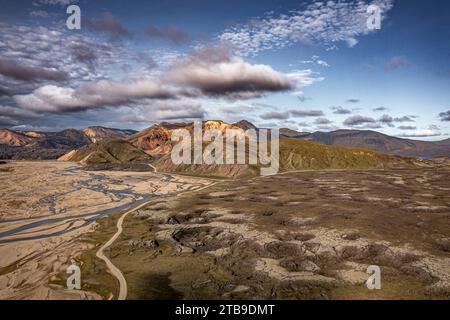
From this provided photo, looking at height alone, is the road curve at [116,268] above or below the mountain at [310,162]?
below

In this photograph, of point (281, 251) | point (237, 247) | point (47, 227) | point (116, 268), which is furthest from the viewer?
point (47, 227)

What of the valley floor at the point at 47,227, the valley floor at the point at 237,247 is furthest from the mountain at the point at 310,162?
the valley floor at the point at 237,247

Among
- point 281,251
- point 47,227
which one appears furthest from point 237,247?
point 47,227

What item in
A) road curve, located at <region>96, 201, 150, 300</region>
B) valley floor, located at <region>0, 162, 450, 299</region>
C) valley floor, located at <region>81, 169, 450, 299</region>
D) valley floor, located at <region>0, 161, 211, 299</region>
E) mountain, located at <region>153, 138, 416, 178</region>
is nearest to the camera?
road curve, located at <region>96, 201, 150, 300</region>

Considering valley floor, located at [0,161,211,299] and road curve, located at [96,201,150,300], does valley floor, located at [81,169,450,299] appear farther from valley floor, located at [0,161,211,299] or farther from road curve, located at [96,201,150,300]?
valley floor, located at [0,161,211,299]

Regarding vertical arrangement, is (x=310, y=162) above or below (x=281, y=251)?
above

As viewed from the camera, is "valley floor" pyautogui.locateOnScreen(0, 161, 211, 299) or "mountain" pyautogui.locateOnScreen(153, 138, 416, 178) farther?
"mountain" pyautogui.locateOnScreen(153, 138, 416, 178)

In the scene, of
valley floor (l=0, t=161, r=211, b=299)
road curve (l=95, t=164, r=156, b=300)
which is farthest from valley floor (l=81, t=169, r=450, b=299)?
valley floor (l=0, t=161, r=211, b=299)

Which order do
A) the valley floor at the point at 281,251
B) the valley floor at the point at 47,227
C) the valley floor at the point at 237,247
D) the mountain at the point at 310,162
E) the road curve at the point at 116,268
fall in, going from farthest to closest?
1. the mountain at the point at 310,162
2. the valley floor at the point at 47,227
3. the valley floor at the point at 237,247
4. the valley floor at the point at 281,251
5. the road curve at the point at 116,268

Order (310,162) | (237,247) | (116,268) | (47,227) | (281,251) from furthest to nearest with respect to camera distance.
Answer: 1. (310,162)
2. (47,227)
3. (237,247)
4. (281,251)
5. (116,268)

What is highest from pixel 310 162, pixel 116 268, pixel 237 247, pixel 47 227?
pixel 310 162

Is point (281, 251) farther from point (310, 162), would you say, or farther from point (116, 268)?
point (310, 162)

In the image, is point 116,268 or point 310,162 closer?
point 116,268

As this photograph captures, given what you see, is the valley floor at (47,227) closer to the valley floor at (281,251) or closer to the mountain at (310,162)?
the valley floor at (281,251)
